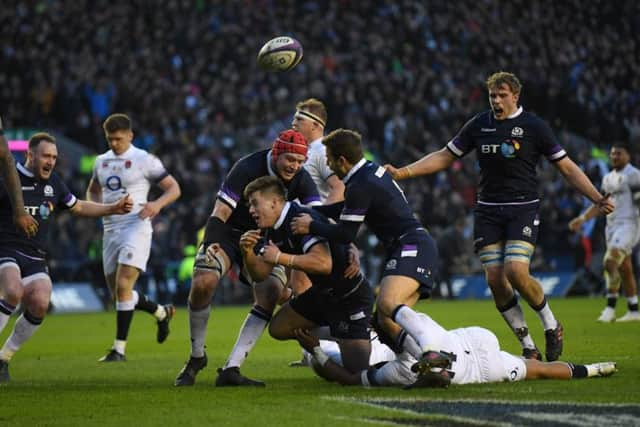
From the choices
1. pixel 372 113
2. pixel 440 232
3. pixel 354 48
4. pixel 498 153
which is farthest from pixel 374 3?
pixel 498 153

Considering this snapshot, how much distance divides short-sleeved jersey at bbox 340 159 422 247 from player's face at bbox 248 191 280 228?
0.52 meters

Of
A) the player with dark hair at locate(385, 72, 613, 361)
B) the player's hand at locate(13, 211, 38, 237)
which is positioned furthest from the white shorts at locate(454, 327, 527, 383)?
the player's hand at locate(13, 211, 38, 237)

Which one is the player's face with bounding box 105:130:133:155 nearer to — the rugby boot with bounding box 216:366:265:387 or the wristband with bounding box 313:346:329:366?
the rugby boot with bounding box 216:366:265:387

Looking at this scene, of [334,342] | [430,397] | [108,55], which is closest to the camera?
[430,397]

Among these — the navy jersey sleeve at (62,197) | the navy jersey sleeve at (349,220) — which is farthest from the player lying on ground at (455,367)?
the navy jersey sleeve at (62,197)

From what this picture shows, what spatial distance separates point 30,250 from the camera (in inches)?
429

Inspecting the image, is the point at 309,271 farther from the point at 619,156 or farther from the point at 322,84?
the point at 322,84

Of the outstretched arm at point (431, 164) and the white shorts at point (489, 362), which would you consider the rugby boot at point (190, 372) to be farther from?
the outstretched arm at point (431, 164)

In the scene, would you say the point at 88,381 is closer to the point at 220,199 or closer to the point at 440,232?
the point at 220,199

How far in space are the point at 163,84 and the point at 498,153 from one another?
923 inches

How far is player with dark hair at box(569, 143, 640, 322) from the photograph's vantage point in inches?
704

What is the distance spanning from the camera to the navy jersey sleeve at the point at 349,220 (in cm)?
866

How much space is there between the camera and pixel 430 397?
798cm

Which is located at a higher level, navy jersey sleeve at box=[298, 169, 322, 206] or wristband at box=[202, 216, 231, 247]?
navy jersey sleeve at box=[298, 169, 322, 206]
